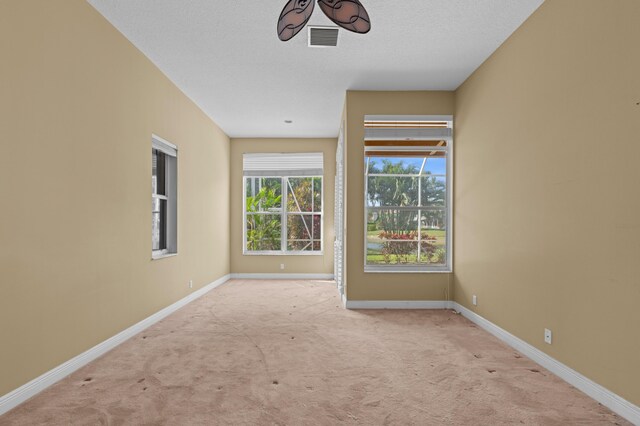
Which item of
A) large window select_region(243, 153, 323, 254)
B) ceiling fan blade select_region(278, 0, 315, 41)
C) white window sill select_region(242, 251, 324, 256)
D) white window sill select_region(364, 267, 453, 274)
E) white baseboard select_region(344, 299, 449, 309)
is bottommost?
white baseboard select_region(344, 299, 449, 309)

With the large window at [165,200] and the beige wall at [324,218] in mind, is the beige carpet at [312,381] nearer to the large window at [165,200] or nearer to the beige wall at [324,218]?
the large window at [165,200]

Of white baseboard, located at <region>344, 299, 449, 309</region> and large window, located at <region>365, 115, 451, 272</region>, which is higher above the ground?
large window, located at <region>365, 115, 451, 272</region>

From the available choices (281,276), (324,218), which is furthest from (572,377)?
(281,276)

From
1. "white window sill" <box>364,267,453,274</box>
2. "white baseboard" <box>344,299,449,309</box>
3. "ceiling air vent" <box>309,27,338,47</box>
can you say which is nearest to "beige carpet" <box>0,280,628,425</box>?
"white baseboard" <box>344,299,449,309</box>

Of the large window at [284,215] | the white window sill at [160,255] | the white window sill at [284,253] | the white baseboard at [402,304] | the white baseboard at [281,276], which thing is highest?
the large window at [284,215]

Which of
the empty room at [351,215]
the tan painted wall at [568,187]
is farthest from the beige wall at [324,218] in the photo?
the tan painted wall at [568,187]

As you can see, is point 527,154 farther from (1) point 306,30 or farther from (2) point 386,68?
(1) point 306,30

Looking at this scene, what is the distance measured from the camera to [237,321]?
448cm

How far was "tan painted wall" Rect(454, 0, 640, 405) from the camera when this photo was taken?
2.33 m

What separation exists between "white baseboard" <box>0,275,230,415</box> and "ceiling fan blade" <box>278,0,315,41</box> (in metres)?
2.83

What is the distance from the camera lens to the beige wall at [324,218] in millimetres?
7883

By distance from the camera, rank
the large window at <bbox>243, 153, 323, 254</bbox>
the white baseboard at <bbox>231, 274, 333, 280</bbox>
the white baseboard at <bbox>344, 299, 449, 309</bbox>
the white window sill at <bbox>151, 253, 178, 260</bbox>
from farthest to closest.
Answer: the large window at <bbox>243, 153, 323, 254</bbox>
the white baseboard at <bbox>231, 274, 333, 280</bbox>
the white baseboard at <bbox>344, 299, 449, 309</bbox>
the white window sill at <bbox>151, 253, 178, 260</bbox>

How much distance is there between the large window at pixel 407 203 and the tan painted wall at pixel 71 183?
2771 mm

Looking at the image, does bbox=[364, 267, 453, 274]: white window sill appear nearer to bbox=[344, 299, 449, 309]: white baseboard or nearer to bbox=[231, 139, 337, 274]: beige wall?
bbox=[344, 299, 449, 309]: white baseboard
